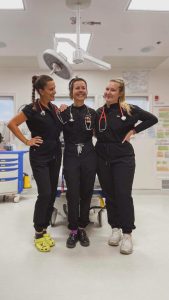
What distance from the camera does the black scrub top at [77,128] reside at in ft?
7.47

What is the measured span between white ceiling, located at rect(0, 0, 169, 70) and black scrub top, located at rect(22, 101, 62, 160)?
3.92ft

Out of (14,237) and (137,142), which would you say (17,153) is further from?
(137,142)

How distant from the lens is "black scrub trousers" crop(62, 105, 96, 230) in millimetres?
2273

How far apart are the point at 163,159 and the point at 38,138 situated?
3405mm

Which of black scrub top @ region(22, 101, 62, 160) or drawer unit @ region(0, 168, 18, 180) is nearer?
black scrub top @ region(22, 101, 62, 160)

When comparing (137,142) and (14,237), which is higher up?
(137,142)

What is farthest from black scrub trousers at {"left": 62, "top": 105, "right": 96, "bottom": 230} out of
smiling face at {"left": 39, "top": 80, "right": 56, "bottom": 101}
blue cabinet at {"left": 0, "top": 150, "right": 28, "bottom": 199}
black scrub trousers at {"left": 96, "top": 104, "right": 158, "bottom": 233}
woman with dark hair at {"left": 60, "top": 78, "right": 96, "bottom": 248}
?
blue cabinet at {"left": 0, "top": 150, "right": 28, "bottom": 199}

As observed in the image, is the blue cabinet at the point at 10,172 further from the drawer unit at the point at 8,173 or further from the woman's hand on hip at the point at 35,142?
the woman's hand on hip at the point at 35,142

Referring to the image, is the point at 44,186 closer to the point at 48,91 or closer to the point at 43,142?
the point at 43,142

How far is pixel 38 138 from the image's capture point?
222cm

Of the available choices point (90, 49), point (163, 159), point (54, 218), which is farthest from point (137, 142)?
point (54, 218)

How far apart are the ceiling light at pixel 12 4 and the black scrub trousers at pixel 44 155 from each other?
1169mm

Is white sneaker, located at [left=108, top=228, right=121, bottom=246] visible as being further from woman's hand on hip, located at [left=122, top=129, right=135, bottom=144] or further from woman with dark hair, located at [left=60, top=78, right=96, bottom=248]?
woman's hand on hip, located at [left=122, top=129, right=135, bottom=144]

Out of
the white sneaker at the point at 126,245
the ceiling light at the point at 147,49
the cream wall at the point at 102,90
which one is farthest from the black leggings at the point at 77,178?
the cream wall at the point at 102,90
